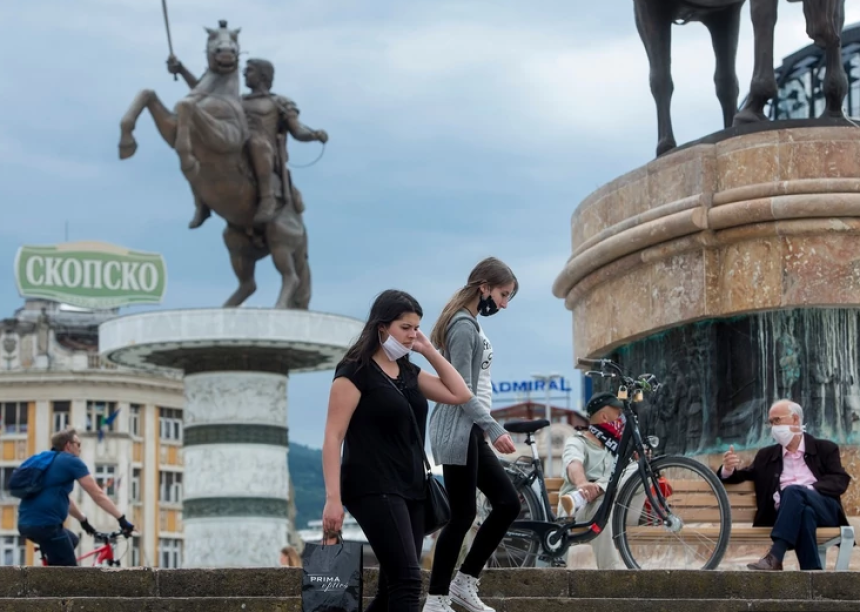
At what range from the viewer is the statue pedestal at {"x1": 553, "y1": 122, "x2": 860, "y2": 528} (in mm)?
10148

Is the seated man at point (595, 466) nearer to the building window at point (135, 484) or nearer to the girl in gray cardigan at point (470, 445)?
the girl in gray cardigan at point (470, 445)

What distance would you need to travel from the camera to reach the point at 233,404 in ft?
91.4

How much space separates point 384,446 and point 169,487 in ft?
202

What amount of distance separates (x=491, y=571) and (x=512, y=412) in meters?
61.8

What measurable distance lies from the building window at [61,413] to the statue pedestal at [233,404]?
36.0 meters

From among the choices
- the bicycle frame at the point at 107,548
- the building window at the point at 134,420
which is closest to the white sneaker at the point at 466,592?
the bicycle frame at the point at 107,548

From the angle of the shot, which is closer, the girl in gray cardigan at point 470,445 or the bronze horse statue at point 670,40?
the girl in gray cardigan at point 470,445

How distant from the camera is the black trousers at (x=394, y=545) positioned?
5.77m

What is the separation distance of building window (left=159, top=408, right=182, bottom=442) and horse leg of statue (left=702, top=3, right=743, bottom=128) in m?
55.1

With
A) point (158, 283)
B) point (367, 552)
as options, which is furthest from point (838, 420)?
point (158, 283)

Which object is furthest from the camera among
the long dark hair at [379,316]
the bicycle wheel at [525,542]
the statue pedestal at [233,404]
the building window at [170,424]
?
the building window at [170,424]

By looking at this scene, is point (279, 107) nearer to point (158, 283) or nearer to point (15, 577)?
point (15, 577)

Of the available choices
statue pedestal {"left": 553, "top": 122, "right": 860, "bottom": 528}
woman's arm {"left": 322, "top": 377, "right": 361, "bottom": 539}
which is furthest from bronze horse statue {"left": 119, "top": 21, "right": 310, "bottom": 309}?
woman's arm {"left": 322, "top": 377, "right": 361, "bottom": 539}

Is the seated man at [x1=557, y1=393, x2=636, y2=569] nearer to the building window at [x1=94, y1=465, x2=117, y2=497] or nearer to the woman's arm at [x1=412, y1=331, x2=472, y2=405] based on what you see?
the woman's arm at [x1=412, y1=331, x2=472, y2=405]
